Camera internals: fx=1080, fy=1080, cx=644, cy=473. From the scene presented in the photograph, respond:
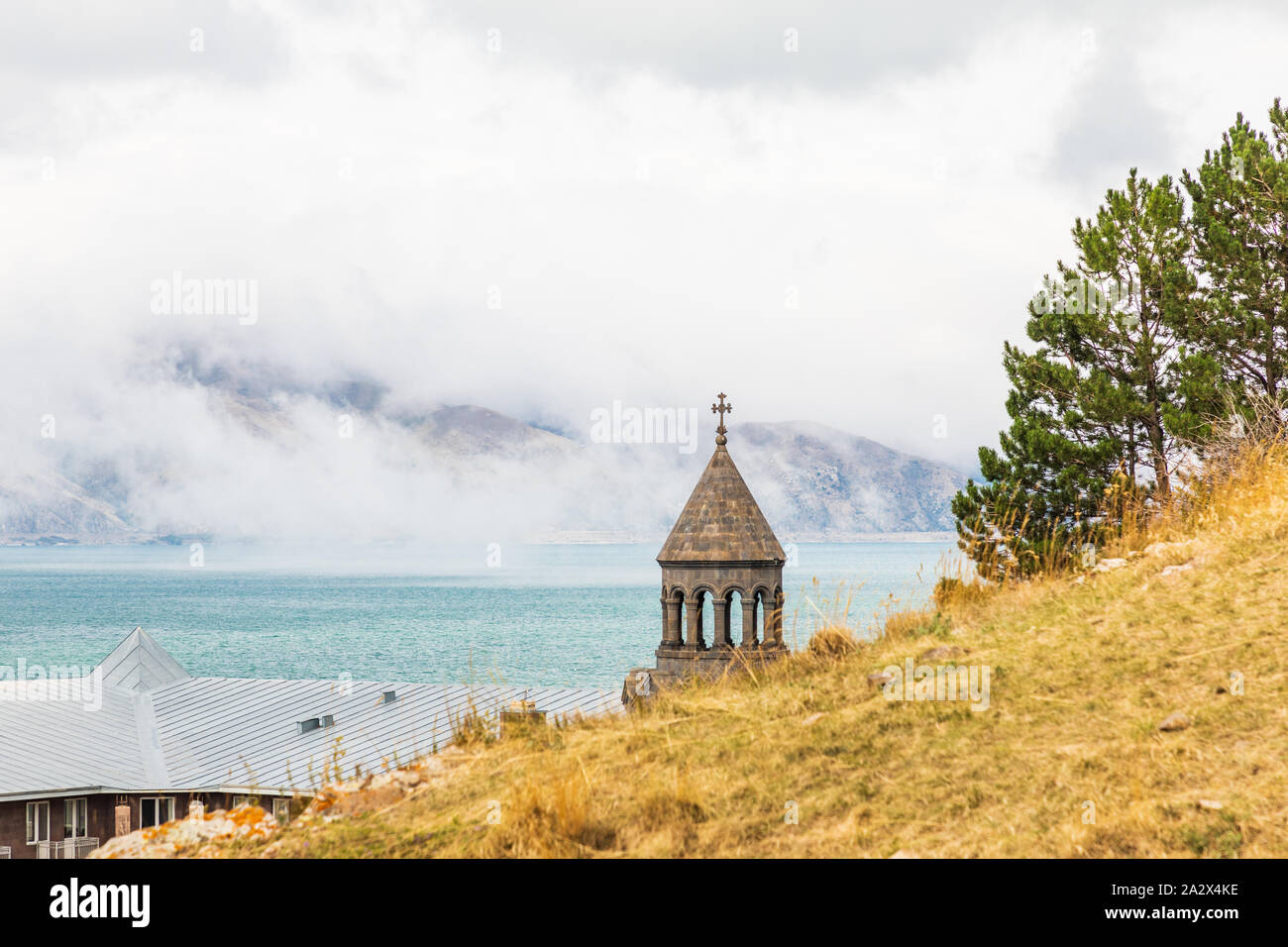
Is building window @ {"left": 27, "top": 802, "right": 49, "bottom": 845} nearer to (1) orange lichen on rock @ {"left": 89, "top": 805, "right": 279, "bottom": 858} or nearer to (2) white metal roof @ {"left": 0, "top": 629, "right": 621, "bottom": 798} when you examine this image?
(2) white metal roof @ {"left": 0, "top": 629, "right": 621, "bottom": 798}

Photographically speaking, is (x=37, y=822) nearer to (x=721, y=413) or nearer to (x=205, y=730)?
(x=205, y=730)

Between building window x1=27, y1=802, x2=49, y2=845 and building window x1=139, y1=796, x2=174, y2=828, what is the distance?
253cm

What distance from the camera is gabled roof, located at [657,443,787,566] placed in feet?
86.0

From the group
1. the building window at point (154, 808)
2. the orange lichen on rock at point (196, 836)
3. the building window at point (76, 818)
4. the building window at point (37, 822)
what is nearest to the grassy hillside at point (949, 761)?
the orange lichen on rock at point (196, 836)

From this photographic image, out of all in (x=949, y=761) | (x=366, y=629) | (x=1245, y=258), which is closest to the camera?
(x=949, y=761)

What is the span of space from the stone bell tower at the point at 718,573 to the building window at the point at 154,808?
57.4 feet

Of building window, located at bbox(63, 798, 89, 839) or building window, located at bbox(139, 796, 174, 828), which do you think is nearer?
building window, located at bbox(63, 798, 89, 839)

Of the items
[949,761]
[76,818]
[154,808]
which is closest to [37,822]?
[76,818]

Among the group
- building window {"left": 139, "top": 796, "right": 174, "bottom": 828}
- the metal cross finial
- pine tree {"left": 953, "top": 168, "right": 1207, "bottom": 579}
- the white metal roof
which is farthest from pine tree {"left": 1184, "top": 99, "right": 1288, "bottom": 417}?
building window {"left": 139, "top": 796, "right": 174, "bottom": 828}

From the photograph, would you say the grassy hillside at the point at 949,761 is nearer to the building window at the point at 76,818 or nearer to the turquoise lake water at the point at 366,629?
the building window at the point at 76,818

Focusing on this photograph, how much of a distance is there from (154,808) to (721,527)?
20468 millimetres

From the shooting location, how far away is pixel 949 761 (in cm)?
712

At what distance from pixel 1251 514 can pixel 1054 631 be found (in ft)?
11.1
